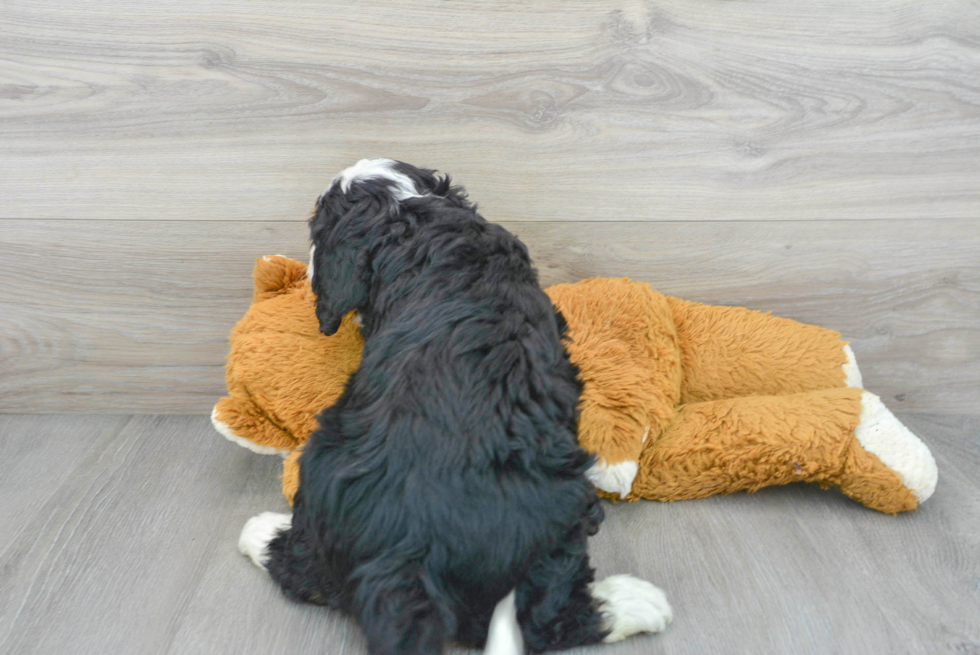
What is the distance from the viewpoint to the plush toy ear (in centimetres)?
168

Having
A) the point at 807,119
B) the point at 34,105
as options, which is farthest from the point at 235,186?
the point at 807,119

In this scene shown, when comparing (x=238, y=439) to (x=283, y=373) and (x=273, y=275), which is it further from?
(x=273, y=275)

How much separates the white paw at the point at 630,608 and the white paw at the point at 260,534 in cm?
60

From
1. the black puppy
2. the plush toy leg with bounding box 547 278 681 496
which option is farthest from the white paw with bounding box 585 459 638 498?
the black puppy

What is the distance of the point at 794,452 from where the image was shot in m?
1.50

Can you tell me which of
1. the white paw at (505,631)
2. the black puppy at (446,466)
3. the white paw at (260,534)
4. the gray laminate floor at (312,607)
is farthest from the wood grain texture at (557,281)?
the white paw at (505,631)

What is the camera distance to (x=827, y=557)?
1.40 metres

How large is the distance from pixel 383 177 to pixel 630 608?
92 cm

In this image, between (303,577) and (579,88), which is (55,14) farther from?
(303,577)

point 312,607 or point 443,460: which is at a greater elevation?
point 443,460

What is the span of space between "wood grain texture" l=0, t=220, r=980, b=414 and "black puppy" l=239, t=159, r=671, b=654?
54cm

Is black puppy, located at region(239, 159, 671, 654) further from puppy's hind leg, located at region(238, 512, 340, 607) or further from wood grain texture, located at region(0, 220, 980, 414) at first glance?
wood grain texture, located at region(0, 220, 980, 414)

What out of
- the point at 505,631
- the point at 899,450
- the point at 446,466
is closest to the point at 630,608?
the point at 505,631

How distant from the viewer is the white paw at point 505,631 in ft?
3.44
